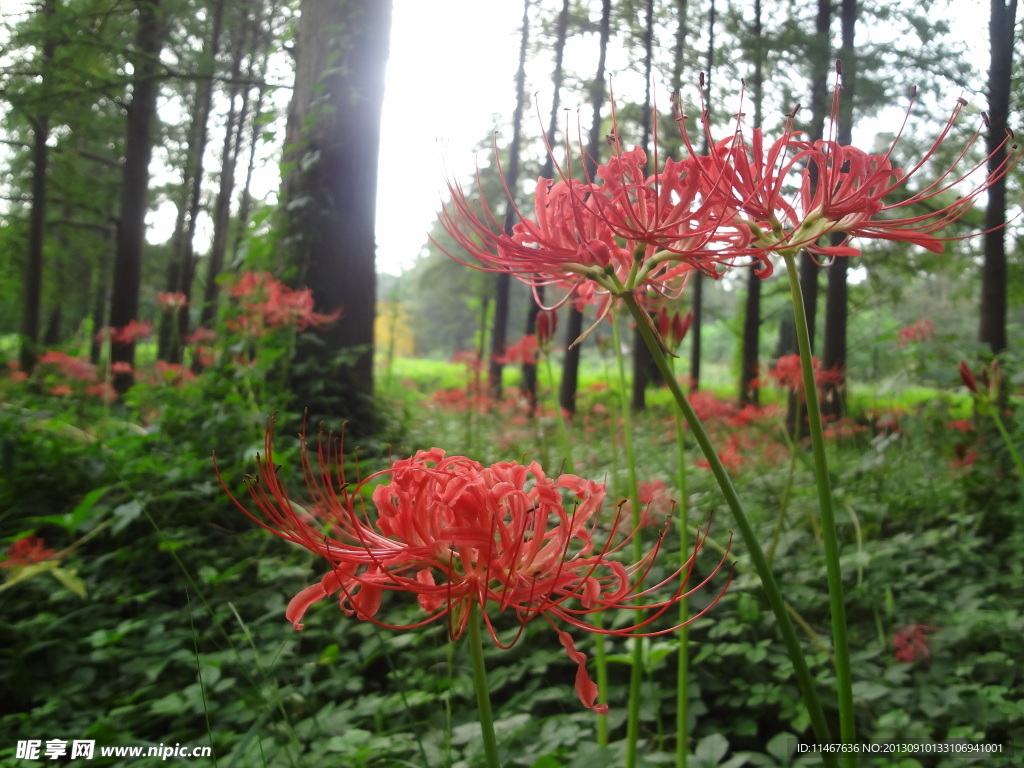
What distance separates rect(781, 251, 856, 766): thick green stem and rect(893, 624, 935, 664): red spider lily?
141 centimetres

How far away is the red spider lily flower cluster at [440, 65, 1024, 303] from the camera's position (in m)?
0.66

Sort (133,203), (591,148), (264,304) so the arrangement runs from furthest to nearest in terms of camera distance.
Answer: (133,203) < (591,148) < (264,304)

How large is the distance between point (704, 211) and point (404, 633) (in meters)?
1.62

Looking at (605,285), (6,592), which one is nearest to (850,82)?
(605,285)

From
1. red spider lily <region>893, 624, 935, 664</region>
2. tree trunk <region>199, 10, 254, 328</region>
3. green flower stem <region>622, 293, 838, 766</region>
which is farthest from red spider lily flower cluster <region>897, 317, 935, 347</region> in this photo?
tree trunk <region>199, 10, 254, 328</region>

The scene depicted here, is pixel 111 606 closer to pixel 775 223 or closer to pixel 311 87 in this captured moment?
pixel 775 223

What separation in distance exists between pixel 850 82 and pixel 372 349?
9.21 ft

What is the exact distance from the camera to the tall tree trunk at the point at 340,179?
3729mm

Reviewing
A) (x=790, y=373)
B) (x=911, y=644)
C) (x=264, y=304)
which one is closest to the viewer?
(x=911, y=644)

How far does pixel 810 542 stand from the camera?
2.69 metres

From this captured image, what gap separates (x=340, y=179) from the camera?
381cm

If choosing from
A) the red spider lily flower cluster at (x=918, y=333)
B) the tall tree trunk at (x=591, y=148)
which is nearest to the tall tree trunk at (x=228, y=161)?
the tall tree trunk at (x=591, y=148)

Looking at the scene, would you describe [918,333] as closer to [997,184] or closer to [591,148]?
[997,184]

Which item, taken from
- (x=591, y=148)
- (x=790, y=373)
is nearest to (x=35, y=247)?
(x=591, y=148)
